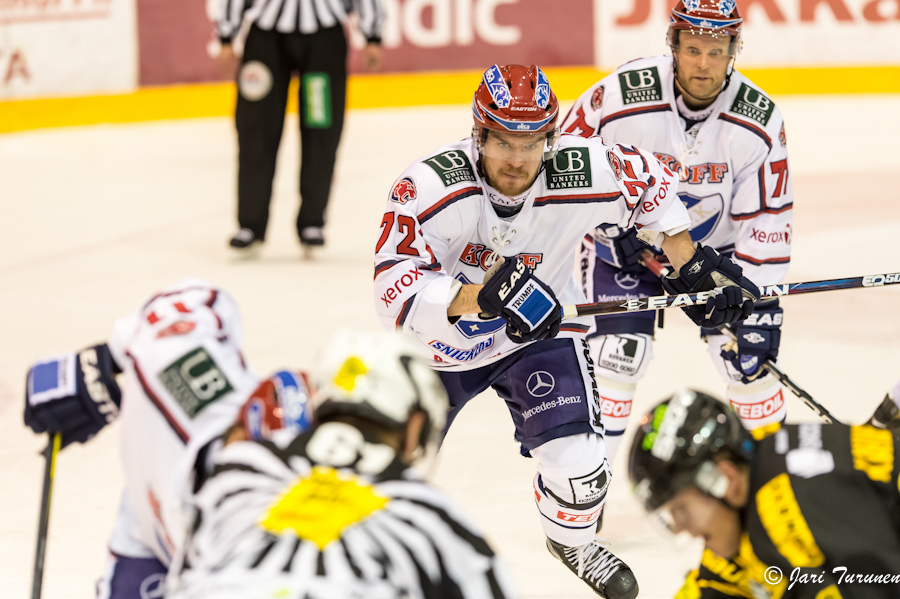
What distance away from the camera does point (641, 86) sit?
3688mm

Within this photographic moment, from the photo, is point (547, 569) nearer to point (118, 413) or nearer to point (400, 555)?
point (118, 413)

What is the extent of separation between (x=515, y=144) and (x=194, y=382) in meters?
1.16

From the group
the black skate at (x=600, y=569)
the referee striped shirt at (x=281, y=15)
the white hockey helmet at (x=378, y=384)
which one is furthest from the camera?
the referee striped shirt at (x=281, y=15)

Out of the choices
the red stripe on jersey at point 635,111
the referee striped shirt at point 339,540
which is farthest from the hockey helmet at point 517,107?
the referee striped shirt at point 339,540

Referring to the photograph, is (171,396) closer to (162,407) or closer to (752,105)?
(162,407)

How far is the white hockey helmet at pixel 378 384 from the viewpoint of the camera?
1.63 m

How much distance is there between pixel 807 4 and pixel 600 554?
7646mm

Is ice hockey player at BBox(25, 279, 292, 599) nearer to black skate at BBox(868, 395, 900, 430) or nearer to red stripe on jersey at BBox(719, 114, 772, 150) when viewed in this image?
black skate at BBox(868, 395, 900, 430)

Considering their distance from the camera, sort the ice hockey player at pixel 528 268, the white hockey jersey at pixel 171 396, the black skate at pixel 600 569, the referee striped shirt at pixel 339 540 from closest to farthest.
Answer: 1. the referee striped shirt at pixel 339 540
2. the white hockey jersey at pixel 171 396
3. the ice hockey player at pixel 528 268
4. the black skate at pixel 600 569

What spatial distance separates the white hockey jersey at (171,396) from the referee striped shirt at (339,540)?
30 cm

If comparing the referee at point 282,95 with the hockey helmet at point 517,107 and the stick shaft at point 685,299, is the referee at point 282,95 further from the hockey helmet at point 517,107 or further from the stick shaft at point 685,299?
the hockey helmet at point 517,107

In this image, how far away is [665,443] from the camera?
1.73 metres

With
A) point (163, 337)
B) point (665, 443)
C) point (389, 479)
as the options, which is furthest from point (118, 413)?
point (665, 443)

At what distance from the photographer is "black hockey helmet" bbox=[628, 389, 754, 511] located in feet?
5.60
